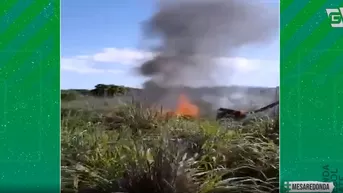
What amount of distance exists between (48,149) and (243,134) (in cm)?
109

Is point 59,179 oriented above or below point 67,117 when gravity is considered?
below

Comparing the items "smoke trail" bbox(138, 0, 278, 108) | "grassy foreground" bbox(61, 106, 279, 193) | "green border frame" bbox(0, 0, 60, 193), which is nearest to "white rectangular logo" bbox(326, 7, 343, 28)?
"smoke trail" bbox(138, 0, 278, 108)

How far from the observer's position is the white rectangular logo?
3111mm

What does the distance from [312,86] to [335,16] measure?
1.32 ft

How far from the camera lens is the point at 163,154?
3.23 meters

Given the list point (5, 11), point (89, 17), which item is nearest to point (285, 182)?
point (89, 17)

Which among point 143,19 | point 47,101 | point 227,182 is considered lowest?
point 227,182

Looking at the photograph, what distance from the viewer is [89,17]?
3.18 meters

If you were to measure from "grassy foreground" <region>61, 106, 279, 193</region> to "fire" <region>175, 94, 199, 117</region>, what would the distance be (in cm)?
5

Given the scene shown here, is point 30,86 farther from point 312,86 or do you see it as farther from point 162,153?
point 312,86

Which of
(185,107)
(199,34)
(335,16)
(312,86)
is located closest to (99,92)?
(185,107)

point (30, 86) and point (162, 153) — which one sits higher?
point (30, 86)

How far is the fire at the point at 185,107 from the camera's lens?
3160 millimetres

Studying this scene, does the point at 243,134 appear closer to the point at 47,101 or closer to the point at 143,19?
the point at 143,19
